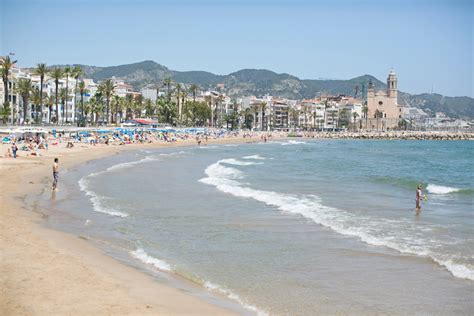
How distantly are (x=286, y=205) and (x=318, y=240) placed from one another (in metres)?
6.36

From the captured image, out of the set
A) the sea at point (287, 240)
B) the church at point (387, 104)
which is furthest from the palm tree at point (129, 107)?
the church at point (387, 104)

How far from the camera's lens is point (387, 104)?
181375 millimetres

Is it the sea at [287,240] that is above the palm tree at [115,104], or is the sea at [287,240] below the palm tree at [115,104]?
below

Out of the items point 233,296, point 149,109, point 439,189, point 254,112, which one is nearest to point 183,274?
point 233,296

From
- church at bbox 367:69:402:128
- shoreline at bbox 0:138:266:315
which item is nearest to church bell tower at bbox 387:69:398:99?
church at bbox 367:69:402:128

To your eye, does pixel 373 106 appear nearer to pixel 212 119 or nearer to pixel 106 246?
pixel 212 119

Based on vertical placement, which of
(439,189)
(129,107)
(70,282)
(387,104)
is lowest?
(439,189)

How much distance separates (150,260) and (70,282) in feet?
9.05

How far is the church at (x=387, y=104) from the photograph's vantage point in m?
180

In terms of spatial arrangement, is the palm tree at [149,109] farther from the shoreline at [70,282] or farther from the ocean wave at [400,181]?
the shoreline at [70,282]

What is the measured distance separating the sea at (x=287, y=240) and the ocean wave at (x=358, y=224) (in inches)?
1.5

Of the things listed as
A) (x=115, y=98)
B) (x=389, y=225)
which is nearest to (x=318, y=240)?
(x=389, y=225)

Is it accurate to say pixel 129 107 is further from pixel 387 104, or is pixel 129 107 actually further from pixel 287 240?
pixel 287 240

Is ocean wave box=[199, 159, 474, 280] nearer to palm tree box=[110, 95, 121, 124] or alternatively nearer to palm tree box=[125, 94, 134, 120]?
palm tree box=[110, 95, 121, 124]
